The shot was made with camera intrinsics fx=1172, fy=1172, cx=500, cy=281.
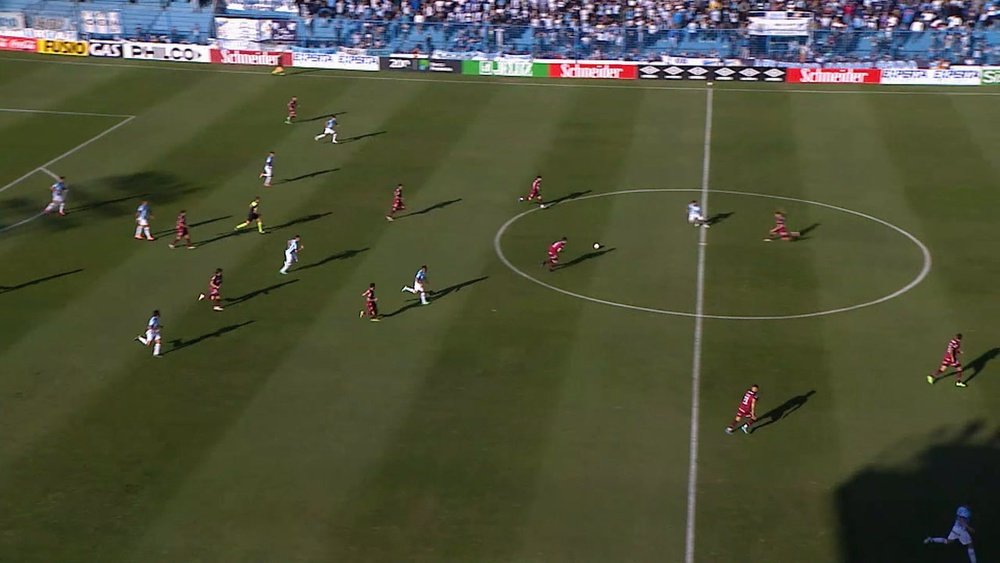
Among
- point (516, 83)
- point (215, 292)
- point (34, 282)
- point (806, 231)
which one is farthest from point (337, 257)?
point (516, 83)

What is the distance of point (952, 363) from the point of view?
3634cm

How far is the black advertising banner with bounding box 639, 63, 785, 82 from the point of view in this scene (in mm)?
73062

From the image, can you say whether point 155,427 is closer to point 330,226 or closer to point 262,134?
point 330,226

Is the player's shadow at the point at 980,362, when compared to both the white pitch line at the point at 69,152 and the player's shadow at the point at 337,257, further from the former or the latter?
the white pitch line at the point at 69,152

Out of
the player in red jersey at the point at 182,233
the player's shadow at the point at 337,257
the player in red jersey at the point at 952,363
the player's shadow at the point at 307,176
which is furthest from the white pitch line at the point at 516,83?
the player in red jersey at the point at 952,363

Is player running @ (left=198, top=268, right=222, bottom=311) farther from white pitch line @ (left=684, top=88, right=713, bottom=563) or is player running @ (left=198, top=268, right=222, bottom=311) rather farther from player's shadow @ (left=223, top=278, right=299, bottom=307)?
white pitch line @ (left=684, top=88, right=713, bottom=563)

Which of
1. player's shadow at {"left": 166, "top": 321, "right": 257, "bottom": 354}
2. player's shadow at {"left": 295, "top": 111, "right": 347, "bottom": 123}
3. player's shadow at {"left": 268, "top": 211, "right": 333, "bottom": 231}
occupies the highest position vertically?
player's shadow at {"left": 295, "top": 111, "right": 347, "bottom": 123}

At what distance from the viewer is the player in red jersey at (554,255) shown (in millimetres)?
44688

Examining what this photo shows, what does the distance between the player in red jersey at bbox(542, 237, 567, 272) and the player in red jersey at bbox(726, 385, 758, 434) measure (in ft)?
39.7

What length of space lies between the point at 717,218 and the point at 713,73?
996 inches

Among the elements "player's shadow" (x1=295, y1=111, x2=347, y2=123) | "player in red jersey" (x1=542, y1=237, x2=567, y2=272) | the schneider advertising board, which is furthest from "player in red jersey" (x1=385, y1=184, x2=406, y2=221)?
the schneider advertising board

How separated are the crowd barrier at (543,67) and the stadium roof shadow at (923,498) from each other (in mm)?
42374

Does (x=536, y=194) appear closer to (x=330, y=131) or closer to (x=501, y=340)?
(x=330, y=131)

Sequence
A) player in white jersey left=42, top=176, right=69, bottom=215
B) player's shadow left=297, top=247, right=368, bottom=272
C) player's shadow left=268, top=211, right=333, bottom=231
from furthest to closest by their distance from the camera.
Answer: player in white jersey left=42, top=176, right=69, bottom=215 < player's shadow left=268, top=211, right=333, bottom=231 < player's shadow left=297, top=247, right=368, bottom=272
